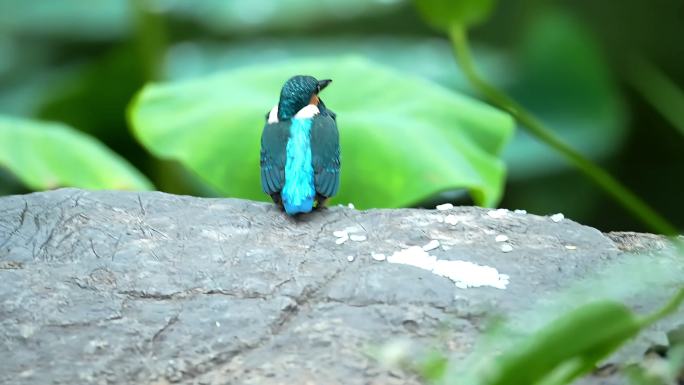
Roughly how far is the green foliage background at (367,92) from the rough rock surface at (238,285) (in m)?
0.45

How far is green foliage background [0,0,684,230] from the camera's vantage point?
2.87 metres

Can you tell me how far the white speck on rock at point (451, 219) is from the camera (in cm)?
209

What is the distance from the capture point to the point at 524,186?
17.9ft

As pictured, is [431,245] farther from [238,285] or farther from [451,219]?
[238,285]

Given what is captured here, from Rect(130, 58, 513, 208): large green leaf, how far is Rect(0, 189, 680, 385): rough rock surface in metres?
0.59

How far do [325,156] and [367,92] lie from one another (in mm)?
1128

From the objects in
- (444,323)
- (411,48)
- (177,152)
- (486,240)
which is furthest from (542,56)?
(444,323)

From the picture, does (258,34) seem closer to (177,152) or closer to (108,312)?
(177,152)

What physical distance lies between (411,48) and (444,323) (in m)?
3.73

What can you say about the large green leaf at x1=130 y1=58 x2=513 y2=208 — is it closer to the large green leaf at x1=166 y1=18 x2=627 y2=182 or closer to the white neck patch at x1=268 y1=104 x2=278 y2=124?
the white neck patch at x1=268 y1=104 x2=278 y2=124

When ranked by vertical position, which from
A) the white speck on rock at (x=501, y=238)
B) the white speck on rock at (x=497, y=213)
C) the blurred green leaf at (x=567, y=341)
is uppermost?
the white speck on rock at (x=497, y=213)

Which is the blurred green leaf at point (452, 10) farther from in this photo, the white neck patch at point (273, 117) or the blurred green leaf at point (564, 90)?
the blurred green leaf at point (564, 90)

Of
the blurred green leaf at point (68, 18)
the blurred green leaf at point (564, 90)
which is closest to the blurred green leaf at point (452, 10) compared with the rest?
the blurred green leaf at point (564, 90)

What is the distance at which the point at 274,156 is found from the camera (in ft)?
7.05
